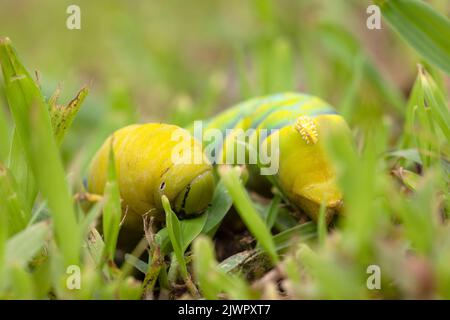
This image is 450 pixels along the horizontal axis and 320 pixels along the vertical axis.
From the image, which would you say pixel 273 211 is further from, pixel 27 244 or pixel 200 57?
pixel 200 57

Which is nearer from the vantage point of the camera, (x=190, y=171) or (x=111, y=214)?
(x=111, y=214)

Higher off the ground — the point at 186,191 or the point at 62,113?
the point at 62,113

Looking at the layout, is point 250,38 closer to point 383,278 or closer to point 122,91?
point 122,91

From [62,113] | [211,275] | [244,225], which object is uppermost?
[62,113]

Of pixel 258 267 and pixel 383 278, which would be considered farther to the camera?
pixel 258 267

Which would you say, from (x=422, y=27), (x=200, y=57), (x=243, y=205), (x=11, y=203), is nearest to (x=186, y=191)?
(x=243, y=205)

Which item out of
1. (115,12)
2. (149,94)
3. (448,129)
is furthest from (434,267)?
(115,12)

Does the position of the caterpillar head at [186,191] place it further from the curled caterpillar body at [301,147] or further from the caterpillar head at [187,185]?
the curled caterpillar body at [301,147]
